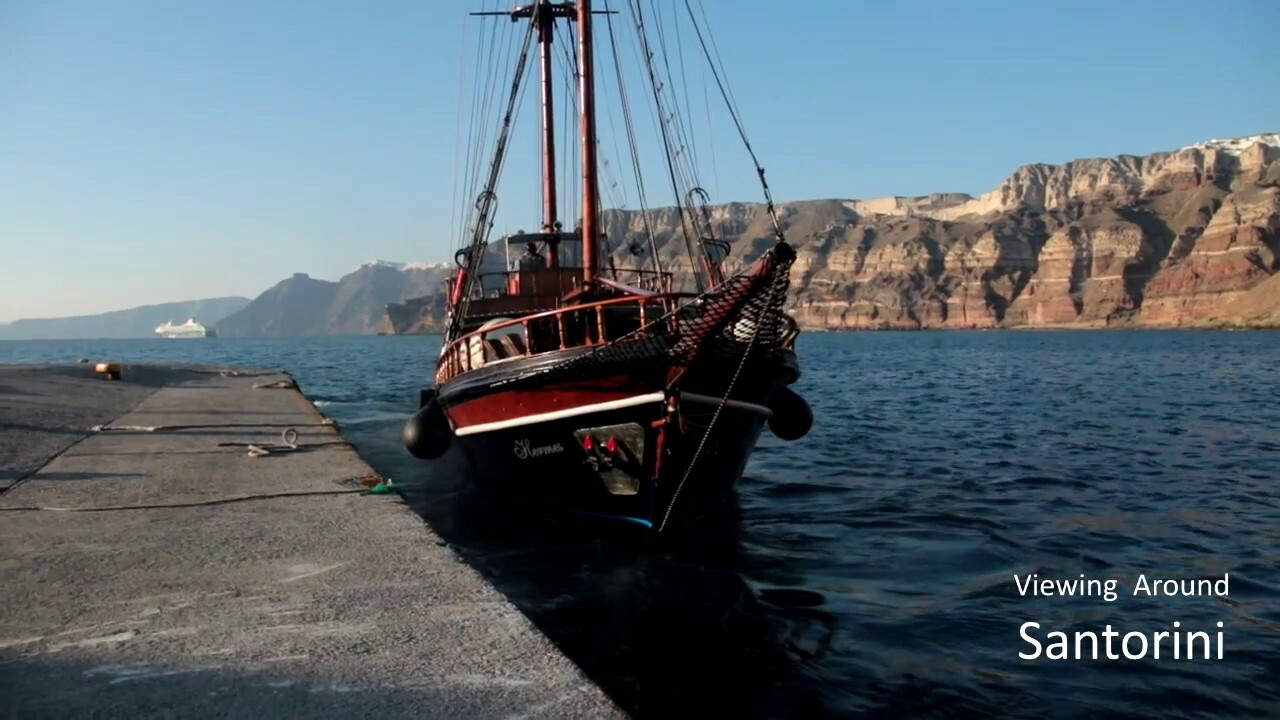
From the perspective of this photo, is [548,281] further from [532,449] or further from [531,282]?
[532,449]

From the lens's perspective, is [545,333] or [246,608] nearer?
[246,608]

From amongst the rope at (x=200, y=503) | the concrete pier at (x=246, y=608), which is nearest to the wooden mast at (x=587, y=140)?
the concrete pier at (x=246, y=608)

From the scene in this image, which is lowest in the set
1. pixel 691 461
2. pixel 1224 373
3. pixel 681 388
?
pixel 1224 373

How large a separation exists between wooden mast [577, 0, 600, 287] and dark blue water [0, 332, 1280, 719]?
4.78m

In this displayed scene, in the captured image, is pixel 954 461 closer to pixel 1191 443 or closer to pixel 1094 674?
pixel 1191 443

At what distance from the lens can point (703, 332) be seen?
10.9m

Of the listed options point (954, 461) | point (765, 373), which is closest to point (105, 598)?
point (765, 373)

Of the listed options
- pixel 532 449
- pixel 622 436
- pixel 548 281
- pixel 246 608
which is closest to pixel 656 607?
pixel 622 436

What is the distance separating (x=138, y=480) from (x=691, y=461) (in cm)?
690

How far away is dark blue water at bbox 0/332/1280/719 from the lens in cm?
743

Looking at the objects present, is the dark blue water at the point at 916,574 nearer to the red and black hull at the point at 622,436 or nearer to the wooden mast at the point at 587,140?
the red and black hull at the point at 622,436

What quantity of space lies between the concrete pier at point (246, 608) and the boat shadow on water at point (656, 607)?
175 centimetres

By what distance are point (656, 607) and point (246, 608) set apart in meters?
4.66

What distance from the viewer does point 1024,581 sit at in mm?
10297
